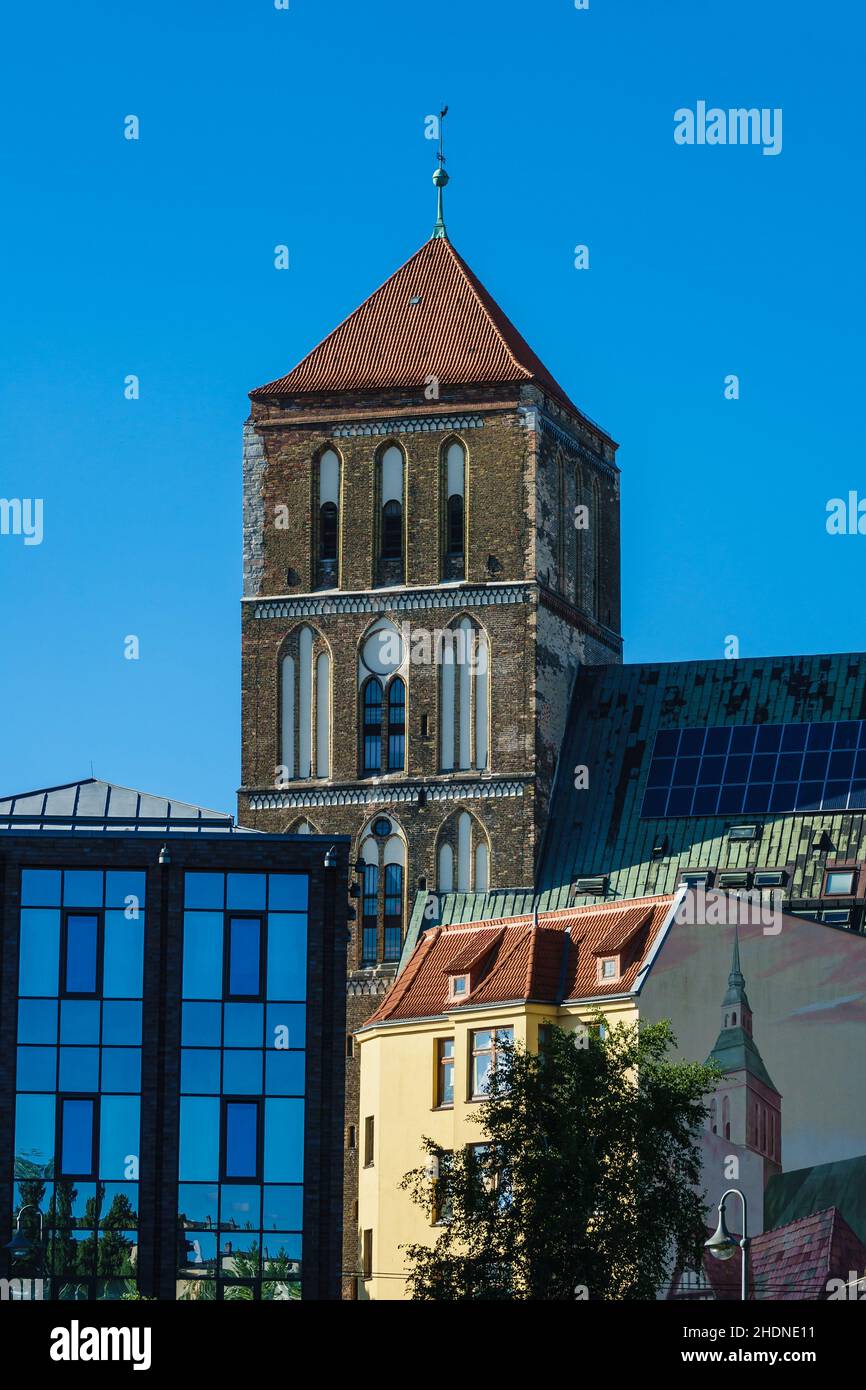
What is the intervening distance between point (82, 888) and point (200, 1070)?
4256 mm

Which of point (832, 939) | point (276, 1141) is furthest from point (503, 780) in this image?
point (276, 1141)

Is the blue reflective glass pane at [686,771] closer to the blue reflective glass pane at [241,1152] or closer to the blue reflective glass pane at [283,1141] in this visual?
the blue reflective glass pane at [283,1141]

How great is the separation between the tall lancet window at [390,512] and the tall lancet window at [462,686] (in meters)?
2.67

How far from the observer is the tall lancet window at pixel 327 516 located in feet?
314

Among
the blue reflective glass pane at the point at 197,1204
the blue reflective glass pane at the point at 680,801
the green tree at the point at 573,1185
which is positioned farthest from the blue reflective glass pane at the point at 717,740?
the blue reflective glass pane at the point at 197,1204

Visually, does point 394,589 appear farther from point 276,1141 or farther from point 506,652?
point 276,1141

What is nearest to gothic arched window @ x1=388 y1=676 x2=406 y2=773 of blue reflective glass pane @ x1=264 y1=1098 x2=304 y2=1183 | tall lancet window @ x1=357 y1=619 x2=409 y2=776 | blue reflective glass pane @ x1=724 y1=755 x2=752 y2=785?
tall lancet window @ x1=357 y1=619 x2=409 y2=776

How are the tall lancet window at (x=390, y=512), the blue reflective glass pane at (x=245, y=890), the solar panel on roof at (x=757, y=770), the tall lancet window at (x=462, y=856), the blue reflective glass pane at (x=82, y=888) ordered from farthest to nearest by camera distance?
the tall lancet window at (x=390, y=512) < the tall lancet window at (x=462, y=856) < the solar panel on roof at (x=757, y=770) < the blue reflective glass pane at (x=245, y=890) < the blue reflective glass pane at (x=82, y=888)

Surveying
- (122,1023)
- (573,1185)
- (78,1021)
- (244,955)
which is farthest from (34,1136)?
(573,1185)

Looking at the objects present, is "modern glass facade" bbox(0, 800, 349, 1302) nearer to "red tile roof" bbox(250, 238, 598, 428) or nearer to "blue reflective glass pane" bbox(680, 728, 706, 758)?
"blue reflective glass pane" bbox(680, 728, 706, 758)

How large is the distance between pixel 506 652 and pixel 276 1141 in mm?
31574

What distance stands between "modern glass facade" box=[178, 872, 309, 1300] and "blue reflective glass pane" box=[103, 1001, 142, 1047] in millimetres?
903

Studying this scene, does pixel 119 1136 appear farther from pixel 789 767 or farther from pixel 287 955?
pixel 789 767

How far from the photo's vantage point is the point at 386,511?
9538 centimetres
